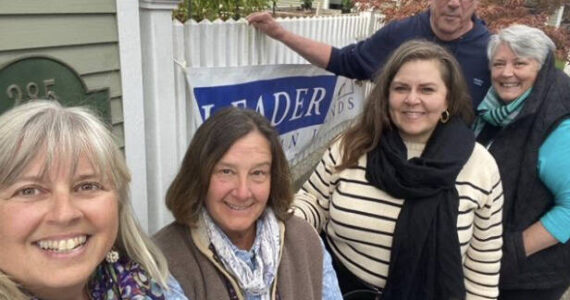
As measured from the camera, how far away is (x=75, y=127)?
3.66 ft

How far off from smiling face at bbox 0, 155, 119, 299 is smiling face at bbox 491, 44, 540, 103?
1.87 metres

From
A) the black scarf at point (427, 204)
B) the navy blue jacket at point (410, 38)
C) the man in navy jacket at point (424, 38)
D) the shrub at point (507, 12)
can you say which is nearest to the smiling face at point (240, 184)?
the black scarf at point (427, 204)

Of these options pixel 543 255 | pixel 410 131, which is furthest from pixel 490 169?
pixel 543 255

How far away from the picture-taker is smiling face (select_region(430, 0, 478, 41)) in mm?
2635

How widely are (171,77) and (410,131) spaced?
128 cm

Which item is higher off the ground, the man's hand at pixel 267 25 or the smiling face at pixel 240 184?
the man's hand at pixel 267 25

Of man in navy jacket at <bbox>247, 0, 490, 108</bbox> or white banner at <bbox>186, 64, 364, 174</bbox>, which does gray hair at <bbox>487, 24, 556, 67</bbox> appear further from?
white banner at <bbox>186, 64, 364, 174</bbox>

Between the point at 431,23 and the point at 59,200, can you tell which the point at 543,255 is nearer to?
the point at 431,23

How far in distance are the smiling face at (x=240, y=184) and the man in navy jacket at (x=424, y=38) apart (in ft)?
4.87

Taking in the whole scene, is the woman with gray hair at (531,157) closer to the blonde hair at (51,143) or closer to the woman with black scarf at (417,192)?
the woman with black scarf at (417,192)

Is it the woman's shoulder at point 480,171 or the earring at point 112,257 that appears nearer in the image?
the earring at point 112,257

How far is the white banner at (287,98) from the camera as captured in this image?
8.89 ft

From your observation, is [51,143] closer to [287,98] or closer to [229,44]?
[229,44]

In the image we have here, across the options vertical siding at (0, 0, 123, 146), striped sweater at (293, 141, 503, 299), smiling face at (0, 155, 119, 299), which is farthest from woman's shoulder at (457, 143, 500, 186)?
vertical siding at (0, 0, 123, 146)
